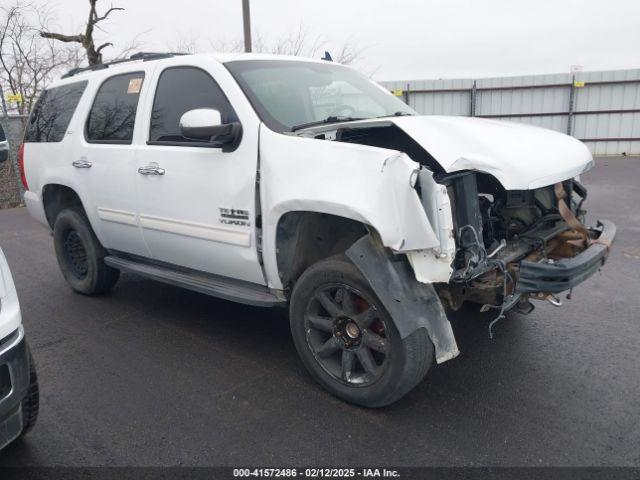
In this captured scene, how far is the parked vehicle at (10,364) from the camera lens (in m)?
2.29

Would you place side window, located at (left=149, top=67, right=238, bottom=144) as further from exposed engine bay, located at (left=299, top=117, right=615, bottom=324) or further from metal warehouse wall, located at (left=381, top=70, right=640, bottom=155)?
metal warehouse wall, located at (left=381, top=70, right=640, bottom=155)

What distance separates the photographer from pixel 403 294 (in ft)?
9.07

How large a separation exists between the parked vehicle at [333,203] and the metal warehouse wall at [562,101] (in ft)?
46.5

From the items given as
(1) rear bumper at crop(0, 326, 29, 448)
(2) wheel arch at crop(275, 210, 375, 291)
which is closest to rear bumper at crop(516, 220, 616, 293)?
(2) wheel arch at crop(275, 210, 375, 291)

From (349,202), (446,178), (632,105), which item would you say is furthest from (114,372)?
(632,105)

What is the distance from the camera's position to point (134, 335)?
166 inches

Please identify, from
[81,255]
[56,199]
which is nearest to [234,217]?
[81,255]

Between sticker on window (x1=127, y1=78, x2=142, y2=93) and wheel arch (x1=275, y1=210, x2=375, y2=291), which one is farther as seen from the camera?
sticker on window (x1=127, y1=78, x2=142, y2=93)

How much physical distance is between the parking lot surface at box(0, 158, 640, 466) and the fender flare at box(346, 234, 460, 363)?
20.7 inches

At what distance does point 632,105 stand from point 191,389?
1745 centimetres

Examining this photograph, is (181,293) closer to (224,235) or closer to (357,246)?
(224,235)

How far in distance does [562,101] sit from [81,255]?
1605 centimetres

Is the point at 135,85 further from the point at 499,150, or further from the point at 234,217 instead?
the point at 499,150

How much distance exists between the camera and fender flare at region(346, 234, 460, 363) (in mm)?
2754
